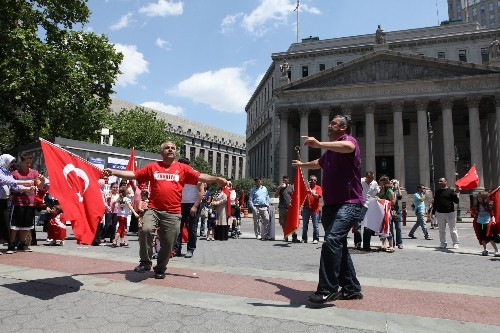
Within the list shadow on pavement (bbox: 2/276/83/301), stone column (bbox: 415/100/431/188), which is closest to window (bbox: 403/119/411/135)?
stone column (bbox: 415/100/431/188)

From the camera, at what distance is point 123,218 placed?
35.4ft

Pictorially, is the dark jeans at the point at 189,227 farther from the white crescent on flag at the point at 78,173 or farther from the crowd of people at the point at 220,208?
the white crescent on flag at the point at 78,173

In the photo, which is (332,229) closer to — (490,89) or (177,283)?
(177,283)

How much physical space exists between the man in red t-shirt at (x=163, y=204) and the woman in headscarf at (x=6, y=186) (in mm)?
3944

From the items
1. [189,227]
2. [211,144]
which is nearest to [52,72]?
[189,227]

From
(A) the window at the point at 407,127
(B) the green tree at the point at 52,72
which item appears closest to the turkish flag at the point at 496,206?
(B) the green tree at the point at 52,72

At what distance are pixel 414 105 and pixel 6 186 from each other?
42.1 metres

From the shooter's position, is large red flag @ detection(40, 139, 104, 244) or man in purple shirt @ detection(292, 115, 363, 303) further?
large red flag @ detection(40, 139, 104, 244)

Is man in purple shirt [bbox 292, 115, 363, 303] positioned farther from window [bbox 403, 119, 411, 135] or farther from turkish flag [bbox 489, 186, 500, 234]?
window [bbox 403, 119, 411, 135]

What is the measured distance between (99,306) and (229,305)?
1428mm

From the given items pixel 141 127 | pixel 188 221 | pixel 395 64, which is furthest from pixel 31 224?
pixel 141 127

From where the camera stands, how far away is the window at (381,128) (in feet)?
159

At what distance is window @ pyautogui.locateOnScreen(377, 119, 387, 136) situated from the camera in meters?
48.3

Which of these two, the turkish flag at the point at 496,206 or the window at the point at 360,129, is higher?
the window at the point at 360,129
